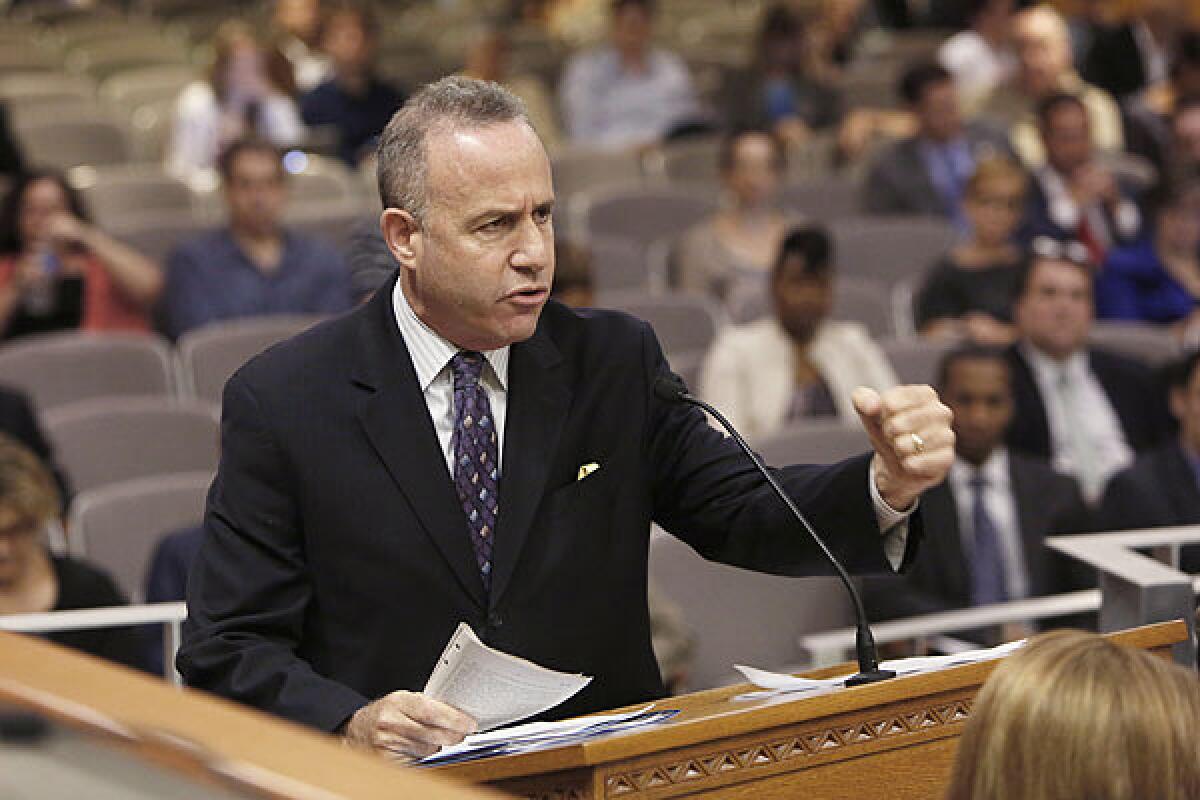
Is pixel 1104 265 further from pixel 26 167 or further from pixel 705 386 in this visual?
pixel 26 167

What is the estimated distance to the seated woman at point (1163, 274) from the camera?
18.9 ft

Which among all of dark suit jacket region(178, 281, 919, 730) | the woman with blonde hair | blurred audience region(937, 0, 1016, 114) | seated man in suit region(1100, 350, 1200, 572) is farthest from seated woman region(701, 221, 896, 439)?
blurred audience region(937, 0, 1016, 114)

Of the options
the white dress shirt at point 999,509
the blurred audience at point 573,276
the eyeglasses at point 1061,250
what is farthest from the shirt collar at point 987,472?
the eyeglasses at point 1061,250

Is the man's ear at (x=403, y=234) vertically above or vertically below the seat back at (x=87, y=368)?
above

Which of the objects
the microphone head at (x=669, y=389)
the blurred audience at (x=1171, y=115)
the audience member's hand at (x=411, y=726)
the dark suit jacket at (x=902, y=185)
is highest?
the blurred audience at (x=1171, y=115)

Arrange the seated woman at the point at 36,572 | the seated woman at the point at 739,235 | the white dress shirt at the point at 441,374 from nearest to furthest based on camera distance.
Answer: the white dress shirt at the point at 441,374 → the seated woman at the point at 36,572 → the seated woman at the point at 739,235

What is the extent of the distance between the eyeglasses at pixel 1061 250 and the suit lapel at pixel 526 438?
127 inches

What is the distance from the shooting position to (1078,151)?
6484 millimetres

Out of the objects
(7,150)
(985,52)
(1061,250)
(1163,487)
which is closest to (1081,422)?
(1061,250)

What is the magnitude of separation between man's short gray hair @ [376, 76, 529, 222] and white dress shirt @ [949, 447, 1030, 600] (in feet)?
7.31

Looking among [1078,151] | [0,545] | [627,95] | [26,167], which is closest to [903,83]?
[1078,151]

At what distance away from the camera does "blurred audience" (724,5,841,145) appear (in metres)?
7.93

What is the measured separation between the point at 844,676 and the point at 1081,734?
1.64ft

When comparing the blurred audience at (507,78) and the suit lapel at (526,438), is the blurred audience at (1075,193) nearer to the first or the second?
the blurred audience at (507,78)
